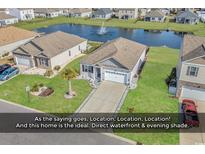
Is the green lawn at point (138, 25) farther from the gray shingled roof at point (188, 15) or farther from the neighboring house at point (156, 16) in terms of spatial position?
the gray shingled roof at point (188, 15)

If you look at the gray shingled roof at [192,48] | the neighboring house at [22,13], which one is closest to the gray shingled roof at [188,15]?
the gray shingled roof at [192,48]

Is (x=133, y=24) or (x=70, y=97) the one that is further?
(x=133, y=24)

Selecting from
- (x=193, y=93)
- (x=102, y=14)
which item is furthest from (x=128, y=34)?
(x=193, y=93)

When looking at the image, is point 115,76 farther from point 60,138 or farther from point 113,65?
point 60,138

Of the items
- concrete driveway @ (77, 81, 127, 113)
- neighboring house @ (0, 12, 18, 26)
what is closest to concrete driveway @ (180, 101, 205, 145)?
concrete driveway @ (77, 81, 127, 113)

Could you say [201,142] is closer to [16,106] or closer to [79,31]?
[16,106]

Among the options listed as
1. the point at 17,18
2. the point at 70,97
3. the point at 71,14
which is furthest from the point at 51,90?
the point at 71,14
